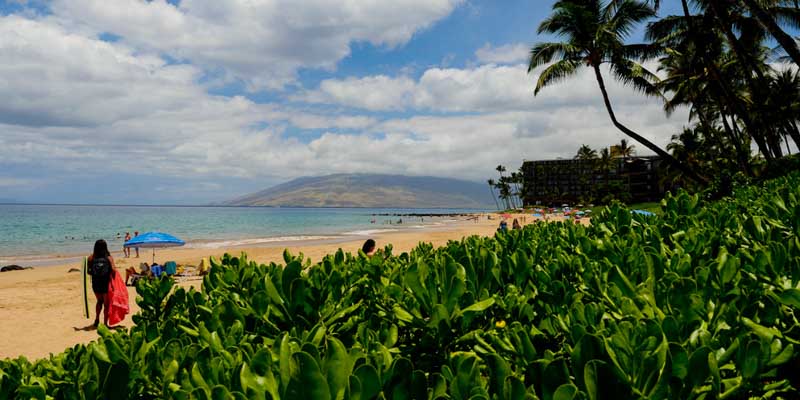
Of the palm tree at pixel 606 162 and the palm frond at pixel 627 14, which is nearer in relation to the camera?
the palm frond at pixel 627 14

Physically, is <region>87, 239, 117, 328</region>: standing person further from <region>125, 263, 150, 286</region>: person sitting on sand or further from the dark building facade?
the dark building facade

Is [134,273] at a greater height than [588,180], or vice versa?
[588,180]

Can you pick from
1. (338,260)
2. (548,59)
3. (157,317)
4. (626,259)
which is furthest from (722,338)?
(548,59)

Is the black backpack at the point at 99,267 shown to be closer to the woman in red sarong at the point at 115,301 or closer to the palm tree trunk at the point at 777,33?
the woman in red sarong at the point at 115,301

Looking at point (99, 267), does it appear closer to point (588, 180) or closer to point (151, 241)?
point (151, 241)

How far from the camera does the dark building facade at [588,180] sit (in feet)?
290

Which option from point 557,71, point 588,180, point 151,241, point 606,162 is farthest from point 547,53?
point 588,180

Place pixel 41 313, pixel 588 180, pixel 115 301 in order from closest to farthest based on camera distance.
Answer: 1. pixel 115 301
2. pixel 41 313
3. pixel 588 180

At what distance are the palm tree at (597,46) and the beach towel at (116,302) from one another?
16137 millimetres

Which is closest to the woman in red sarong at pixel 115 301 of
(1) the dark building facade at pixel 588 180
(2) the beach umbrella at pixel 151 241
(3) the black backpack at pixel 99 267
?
(3) the black backpack at pixel 99 267

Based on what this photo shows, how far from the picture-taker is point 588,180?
105562 mm

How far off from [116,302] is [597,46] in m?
17.9

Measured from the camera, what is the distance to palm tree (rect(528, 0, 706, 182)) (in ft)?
61.5

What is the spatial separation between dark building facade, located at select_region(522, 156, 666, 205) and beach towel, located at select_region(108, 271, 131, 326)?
8054cm
